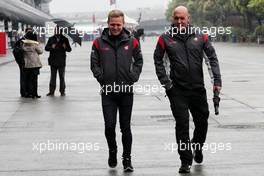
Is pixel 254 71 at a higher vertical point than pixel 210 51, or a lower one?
lower

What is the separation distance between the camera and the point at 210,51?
811 cm

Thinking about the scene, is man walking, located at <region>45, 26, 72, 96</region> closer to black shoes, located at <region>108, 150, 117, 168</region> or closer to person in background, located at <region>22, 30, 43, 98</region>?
person in background, located at <region>22, 30, 43, 98</region>

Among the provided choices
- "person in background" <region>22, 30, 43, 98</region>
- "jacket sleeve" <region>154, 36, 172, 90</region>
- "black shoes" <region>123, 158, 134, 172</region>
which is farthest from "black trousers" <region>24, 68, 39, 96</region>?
"jacket sleeve" <region>154, 36, 172, 90</region>

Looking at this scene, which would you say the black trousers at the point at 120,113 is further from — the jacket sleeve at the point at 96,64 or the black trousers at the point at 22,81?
the black trousers at the point at 22,81

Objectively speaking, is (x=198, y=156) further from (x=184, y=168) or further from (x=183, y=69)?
(x=183, y=69)

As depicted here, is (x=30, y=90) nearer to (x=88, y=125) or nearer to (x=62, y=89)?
(x=62, y=89)

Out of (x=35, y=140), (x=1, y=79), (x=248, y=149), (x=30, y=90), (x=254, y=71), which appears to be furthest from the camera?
(x=254, y=71)

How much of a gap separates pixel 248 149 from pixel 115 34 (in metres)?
2.79

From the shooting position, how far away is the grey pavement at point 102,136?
8431 mm

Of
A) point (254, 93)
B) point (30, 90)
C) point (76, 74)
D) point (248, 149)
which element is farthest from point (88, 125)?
point (76, 74)

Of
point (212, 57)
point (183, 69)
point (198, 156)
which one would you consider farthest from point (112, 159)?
point (212, 57)

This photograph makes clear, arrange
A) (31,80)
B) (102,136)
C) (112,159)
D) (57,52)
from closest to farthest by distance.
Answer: (112,159) → (102,136) → (31,80) → (57,52)

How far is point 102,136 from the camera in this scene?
11031mm

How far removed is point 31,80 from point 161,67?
983 cm
